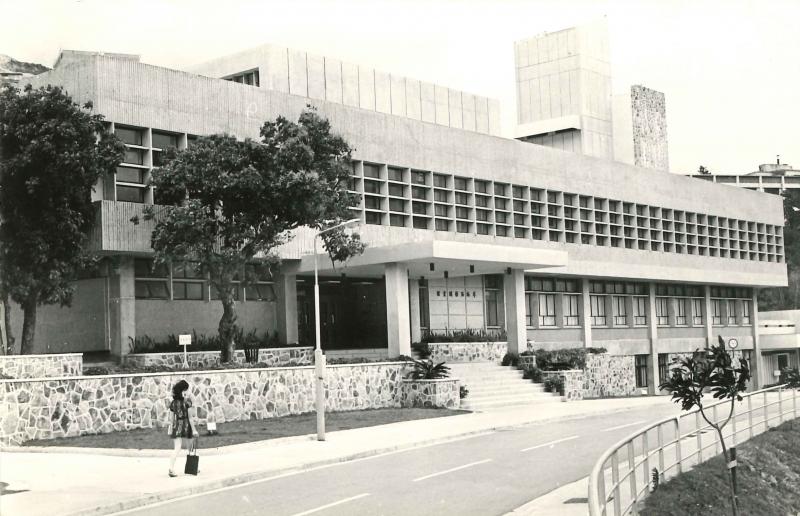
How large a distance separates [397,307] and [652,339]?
26.5 meters

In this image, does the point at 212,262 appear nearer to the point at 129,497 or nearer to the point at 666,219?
the point at 129,497

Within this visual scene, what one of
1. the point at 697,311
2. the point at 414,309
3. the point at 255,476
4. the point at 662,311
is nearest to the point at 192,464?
the point at 255,476

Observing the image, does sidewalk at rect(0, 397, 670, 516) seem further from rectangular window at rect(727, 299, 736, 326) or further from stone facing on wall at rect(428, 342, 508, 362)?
rectangular window at rect(727, 299, 736, 326)

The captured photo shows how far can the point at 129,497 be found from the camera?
15.6 m

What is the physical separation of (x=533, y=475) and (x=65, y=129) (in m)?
16.9

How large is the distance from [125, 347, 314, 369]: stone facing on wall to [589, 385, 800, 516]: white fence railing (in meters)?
14.2

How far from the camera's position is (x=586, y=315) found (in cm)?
5219

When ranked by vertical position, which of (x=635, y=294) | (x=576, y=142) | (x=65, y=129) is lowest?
(x=635, y=294)

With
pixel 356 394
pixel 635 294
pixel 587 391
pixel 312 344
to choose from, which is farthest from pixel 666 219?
pixel 356 394

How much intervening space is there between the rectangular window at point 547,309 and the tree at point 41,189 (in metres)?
26.3

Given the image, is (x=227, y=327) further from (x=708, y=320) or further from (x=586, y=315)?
(x=708, y=320)

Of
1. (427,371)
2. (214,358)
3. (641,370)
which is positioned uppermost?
(214,358)

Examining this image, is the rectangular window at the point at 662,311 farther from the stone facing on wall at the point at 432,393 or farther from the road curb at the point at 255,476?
the road curb at the point at 255,476

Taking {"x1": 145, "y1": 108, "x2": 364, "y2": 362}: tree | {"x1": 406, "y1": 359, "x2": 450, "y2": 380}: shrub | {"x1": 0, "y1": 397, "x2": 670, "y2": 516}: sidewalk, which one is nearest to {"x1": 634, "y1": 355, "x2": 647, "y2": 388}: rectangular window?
{"x1": 406, "y1": 359, "x2": 450, "y2": 380}: shrub
